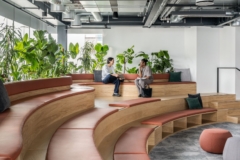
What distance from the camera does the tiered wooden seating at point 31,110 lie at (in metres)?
2.21

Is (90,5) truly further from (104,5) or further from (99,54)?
(99,54)

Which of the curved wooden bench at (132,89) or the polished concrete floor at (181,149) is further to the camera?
the curved wooden bench at (132,89)

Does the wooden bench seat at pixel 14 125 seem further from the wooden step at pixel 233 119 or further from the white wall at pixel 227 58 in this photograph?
the white wall at pixel 227 58

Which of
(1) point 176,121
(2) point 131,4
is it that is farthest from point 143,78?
(2) point 131,4

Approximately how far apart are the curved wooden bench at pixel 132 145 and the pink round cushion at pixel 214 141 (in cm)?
120

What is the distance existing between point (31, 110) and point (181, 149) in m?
3.62

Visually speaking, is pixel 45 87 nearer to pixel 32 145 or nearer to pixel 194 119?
pixel 32 145

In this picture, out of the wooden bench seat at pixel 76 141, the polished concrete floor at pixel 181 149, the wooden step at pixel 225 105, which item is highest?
the wooden bench seat at pixel 76 141

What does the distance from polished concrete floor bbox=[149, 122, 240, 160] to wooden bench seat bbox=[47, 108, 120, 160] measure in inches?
68.4

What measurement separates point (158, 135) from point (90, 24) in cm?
638

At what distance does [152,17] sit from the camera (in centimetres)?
845

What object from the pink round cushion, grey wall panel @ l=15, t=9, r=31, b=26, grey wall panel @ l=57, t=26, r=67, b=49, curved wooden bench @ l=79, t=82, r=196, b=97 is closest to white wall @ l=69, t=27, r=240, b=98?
grey wall panel @ l=57, t=26, r=67, b=49

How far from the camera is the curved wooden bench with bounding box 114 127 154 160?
3840 mm

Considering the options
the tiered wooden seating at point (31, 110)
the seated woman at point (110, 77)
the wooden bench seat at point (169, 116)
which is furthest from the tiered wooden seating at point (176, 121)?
the seated woman at point (110, 77)
